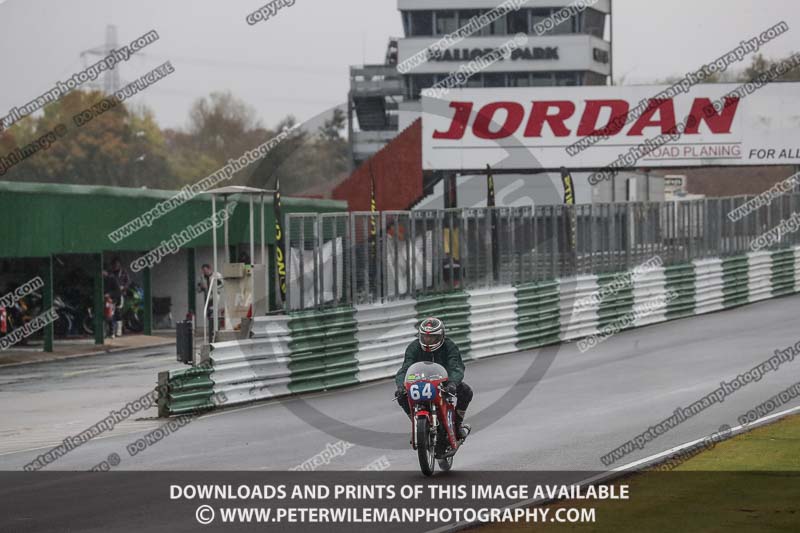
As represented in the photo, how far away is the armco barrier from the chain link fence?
45 centimetres

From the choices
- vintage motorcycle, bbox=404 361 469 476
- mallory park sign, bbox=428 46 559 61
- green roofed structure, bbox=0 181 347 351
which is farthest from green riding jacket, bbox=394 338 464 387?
mallory park sign, bbox=428 46 559 61

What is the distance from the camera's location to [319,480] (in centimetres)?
1285

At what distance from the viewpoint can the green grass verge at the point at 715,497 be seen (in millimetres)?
10164

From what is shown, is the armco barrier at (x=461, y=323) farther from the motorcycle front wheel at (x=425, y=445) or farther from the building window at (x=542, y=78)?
the building window at (x=542, y=78)

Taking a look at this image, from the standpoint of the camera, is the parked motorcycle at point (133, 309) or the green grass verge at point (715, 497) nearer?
the green grass verge at point (715, 497)

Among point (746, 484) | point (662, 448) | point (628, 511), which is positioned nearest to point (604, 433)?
point (662, 448)

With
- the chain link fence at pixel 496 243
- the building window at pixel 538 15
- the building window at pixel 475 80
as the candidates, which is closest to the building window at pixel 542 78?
the building window at pixel 538 15

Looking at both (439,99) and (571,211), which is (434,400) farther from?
(439,99)

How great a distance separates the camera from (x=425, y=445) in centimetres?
1250

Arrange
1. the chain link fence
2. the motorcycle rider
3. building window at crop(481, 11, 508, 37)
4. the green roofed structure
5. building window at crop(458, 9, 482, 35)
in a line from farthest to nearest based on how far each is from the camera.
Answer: building window at crop(481, 11, 508, 37) → building window at crop(458, 9, 482, 35) → the green roofed structure → the chain link fence → the motorcycle rider

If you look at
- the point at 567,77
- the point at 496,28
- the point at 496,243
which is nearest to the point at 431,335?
the point at 496,243

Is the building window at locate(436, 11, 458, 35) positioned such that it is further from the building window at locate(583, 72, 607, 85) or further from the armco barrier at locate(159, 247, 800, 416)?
the armco barrier at locate(159, 247, 800, 416)

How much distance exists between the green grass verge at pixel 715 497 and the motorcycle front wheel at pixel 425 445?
5.97 ft

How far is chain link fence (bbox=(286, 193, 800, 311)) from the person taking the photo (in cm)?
2180
